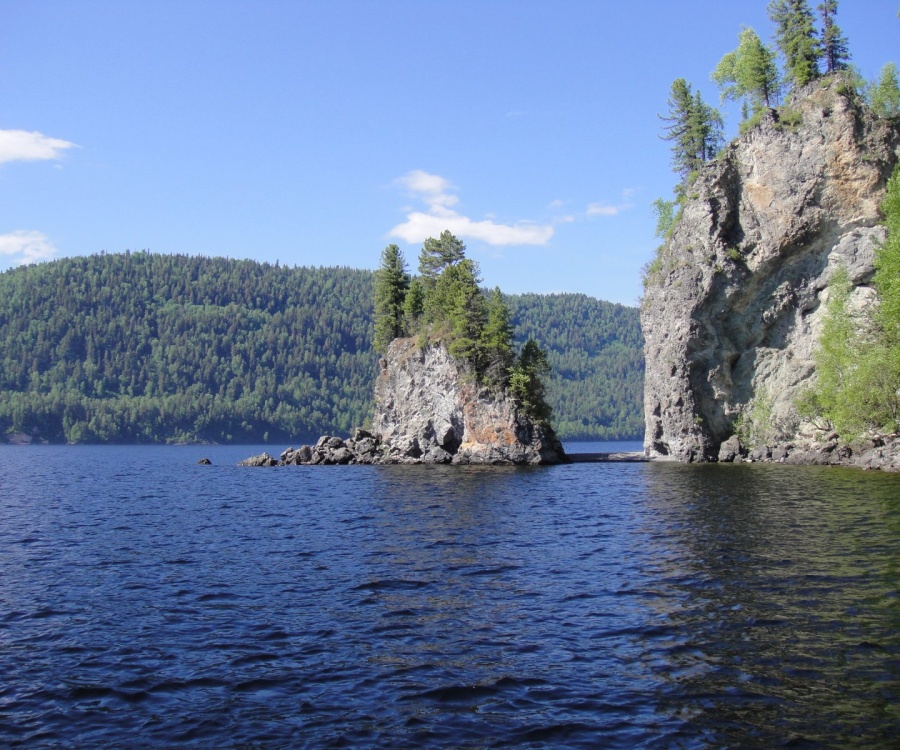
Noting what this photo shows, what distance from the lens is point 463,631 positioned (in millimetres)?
18609

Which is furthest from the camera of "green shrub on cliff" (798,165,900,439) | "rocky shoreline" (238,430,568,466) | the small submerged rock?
the small submerged rock

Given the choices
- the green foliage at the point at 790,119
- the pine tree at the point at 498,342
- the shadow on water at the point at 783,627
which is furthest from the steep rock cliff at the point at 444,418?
the shadow on water at the point at 783,627

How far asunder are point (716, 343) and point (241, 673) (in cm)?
7080

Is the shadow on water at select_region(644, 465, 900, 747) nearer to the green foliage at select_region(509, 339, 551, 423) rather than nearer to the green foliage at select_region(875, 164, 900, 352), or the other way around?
the green foliage at select_region(875, 164, 900, 352)

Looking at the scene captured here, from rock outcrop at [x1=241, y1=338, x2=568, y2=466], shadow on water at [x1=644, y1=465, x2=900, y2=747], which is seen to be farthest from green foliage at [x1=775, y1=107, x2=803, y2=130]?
shadow on water at [x1=644, y1=465, x2=900, y2=747]

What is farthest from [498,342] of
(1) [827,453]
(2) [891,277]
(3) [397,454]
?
(2) [891,277]

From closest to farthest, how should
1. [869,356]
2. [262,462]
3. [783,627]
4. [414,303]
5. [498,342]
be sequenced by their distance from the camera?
[783,627] → [869,356] → [498,342] → [262,462] → [414,303]

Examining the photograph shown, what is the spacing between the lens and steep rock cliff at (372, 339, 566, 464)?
8431cm

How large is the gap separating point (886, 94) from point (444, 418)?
57526 mm

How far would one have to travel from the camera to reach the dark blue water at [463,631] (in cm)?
1311

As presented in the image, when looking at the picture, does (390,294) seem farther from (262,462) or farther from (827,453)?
(827,453)

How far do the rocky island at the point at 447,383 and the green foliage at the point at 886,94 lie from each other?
4178 centimetres

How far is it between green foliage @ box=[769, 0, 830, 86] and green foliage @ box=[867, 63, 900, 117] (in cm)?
588

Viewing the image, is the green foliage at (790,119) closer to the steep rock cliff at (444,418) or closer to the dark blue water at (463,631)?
the steep rock cliff at (444,418)
